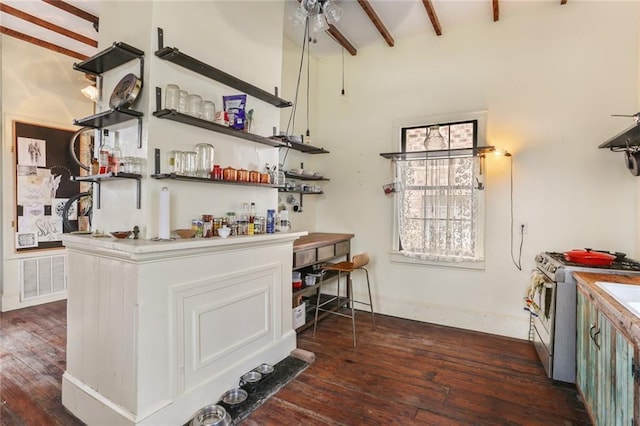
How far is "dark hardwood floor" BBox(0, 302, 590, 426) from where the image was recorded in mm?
1999

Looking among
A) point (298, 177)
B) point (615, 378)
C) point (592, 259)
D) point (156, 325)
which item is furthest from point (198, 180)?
point (592, 259)

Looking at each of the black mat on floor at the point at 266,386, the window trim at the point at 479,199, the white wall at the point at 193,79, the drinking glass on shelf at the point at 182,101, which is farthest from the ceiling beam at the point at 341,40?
the black mat on floor at the point at 266,386

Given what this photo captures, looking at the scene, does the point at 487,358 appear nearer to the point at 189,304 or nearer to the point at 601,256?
the point at 601,256

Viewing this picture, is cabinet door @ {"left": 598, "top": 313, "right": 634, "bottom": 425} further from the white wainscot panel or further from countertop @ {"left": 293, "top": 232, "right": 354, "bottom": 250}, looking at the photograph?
countertop @ {"left": 293, "top": 232, "right": 354, "bottom": 250}

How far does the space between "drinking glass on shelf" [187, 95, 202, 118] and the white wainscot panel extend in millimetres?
1079

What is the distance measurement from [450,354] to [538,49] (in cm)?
305

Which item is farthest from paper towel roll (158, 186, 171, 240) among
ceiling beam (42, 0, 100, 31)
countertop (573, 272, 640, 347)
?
ceiling beam (42, 0, 100, 31)

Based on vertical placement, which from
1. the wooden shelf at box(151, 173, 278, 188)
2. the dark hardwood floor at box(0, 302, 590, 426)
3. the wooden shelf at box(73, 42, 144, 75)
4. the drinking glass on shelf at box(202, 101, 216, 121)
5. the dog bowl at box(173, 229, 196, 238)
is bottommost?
the dark hardwood floor at box(0, 302, 590, 426)

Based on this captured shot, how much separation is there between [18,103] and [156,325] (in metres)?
4.02

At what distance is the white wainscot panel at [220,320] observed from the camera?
1.90 metres

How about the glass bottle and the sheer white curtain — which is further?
the sheer white curtain

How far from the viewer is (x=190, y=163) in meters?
2.06

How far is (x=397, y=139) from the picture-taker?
3836 millimetres

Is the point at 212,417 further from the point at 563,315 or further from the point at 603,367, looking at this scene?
the point at 563,315
